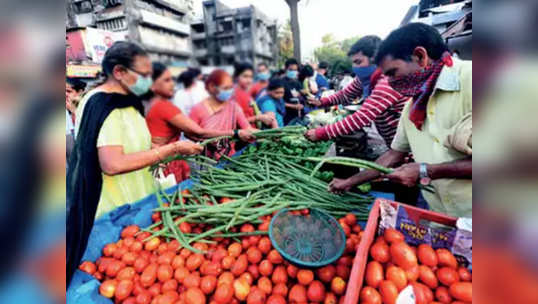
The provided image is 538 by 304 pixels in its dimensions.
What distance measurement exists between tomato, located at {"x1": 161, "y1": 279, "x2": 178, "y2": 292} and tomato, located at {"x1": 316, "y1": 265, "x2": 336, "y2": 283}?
0.84 m

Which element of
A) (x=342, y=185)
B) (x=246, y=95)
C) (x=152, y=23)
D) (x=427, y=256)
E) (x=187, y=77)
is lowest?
(x=427, y=256)

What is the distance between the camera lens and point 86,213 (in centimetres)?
171

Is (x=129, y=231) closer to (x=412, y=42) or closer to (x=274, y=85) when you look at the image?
(x=412, y=42)

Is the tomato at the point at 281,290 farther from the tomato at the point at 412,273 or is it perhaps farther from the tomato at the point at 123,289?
the tomato at the point at 123,289

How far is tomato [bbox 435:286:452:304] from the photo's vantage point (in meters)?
1.12

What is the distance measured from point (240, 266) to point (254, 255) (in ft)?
0.36

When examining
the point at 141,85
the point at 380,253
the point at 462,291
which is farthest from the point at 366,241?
the point at 141,85

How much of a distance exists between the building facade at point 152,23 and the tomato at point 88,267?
134cm

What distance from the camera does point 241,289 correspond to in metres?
1.41

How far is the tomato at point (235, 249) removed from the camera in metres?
1.63

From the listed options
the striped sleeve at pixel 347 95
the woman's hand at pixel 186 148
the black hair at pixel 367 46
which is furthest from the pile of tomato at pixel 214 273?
the striped sleeve at pixel 347 95
